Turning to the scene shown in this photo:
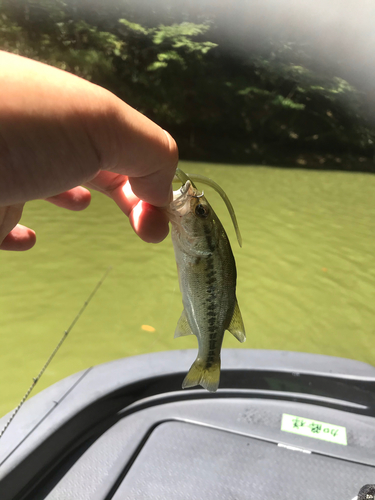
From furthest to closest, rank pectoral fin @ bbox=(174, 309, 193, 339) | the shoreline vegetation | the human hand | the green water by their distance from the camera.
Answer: the shoreline vegetation → the green water → pectoral fin @ bbox=(174, 309, 193, 339) → the human hand

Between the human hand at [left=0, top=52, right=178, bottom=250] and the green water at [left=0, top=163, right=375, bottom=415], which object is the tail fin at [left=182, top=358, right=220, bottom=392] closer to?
the human hand at [left=0, top=52, right=178, bottom=250]

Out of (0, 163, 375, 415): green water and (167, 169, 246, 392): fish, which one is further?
(0, 163, 375, 415): green water

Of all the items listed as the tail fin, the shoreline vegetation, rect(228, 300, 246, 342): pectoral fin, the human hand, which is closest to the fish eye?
the human hand

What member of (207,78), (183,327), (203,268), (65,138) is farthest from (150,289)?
(207,78)

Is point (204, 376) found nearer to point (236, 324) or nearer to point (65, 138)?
point (236, 324)

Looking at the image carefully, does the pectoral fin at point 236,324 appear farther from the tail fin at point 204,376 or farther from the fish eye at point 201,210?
the fish eye at point 201,210

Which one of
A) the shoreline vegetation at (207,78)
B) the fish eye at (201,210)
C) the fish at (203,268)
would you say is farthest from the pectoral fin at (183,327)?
the shoreline vegetation at (207,78)
